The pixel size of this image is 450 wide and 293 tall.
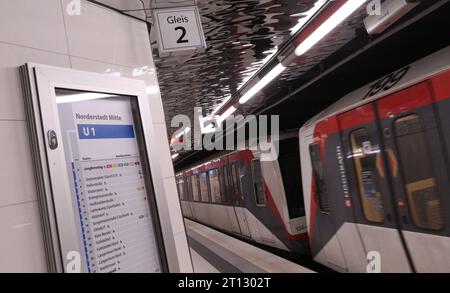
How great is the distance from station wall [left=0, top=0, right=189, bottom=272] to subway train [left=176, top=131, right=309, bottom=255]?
204 inches

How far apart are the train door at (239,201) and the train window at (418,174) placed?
5713mm

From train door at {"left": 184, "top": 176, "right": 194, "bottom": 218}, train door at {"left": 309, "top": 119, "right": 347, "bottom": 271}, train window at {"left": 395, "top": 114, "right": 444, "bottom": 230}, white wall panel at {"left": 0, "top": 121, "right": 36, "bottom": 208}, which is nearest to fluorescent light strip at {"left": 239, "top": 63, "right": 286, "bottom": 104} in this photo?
train door at {"left": 309, "top": 119, "right": 347, "bottom": 271}

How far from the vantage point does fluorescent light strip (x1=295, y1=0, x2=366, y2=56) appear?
3664 mm

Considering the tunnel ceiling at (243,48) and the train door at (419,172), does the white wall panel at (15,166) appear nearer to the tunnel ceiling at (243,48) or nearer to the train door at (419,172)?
the tunnel ceiling at (243,48)

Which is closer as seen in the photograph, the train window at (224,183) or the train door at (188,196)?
the train window at (224,183)

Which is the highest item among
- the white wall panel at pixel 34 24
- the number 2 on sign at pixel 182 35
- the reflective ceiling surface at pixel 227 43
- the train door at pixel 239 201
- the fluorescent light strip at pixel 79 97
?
the reflective ceiling surface at pixel 227 43

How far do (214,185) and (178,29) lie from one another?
861 cm

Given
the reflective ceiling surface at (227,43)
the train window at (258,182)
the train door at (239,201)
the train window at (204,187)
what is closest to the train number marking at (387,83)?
the reflective ceiling surface at (227,43)

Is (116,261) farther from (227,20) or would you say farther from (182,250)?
(227,20)

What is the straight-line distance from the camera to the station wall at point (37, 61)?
1.65 m

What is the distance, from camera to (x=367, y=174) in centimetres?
429

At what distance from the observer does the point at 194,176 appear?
14.2 m

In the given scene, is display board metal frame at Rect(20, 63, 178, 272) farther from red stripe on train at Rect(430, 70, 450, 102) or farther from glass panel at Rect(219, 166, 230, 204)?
glass panel at Rect(219, 166, 230, 204)

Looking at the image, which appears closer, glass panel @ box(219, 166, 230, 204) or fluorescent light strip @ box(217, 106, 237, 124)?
fluorescent light strip @ box(217, 106, 237, 124)
